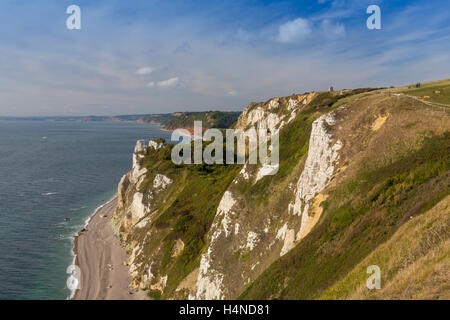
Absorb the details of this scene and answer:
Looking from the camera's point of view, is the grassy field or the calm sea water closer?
the grassy field

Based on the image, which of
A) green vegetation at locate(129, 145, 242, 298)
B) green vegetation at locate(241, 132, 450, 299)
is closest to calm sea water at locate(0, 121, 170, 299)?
green vegetation at locate(129, 145, 242, 298)

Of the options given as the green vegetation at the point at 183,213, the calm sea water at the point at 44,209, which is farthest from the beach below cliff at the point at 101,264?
the green vegetation at the point at 183,213

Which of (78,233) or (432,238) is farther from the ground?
(432,238)

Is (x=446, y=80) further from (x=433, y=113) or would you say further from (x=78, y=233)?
(x=78, y=233)

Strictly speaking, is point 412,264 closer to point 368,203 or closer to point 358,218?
point 358,218

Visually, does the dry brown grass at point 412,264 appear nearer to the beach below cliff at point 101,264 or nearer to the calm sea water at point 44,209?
the beach below cliff at point 101,264

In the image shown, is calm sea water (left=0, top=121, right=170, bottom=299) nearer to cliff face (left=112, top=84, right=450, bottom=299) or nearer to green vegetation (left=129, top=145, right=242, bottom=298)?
cliff face (left=112, top=84, right=450, bottom=299)
